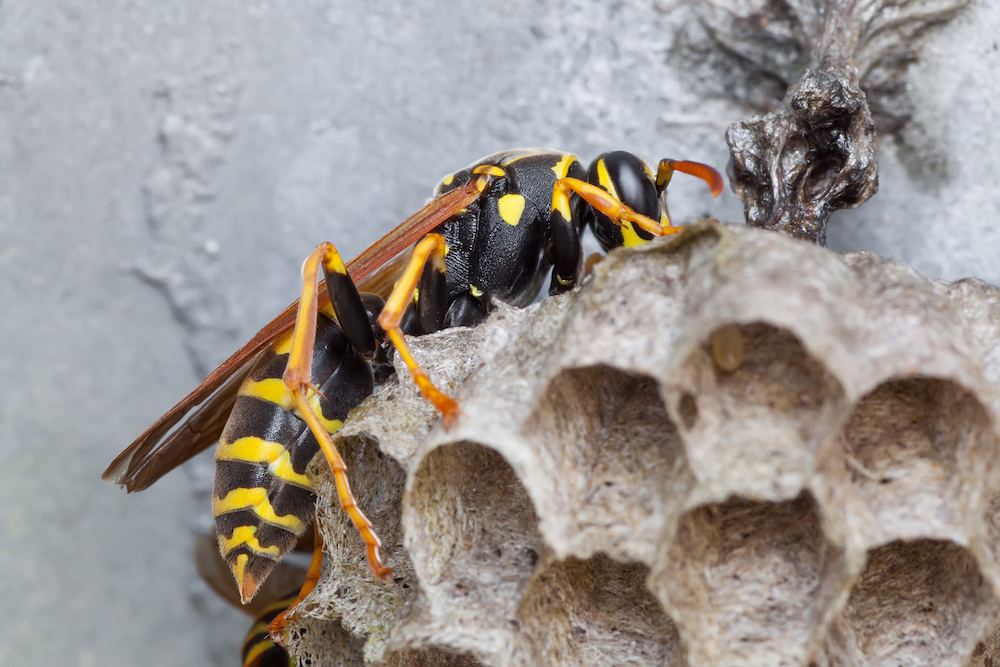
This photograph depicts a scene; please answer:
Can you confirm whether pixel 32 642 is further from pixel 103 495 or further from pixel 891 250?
pixel 891 250

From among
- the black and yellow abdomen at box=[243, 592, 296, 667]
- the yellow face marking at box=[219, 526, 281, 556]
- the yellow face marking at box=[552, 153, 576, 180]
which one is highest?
the yellow face marking at box=[552, 153, 576, 180]

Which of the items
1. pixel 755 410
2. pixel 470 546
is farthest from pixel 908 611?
pixel 470 546

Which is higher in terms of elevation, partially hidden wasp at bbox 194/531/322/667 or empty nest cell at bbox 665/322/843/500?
empty nest cell at bbox 665/322/843/500

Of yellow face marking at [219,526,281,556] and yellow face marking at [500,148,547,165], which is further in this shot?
yellow face marking at [500,148,547,165]

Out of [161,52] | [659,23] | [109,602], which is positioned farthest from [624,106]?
[109,602]

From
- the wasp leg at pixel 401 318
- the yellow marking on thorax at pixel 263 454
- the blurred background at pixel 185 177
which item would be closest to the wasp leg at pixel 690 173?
the blurred background at pixel 185 177

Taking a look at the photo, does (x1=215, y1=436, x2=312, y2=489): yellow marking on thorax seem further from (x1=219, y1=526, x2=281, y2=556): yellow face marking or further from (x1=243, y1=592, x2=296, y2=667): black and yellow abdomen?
(x1=243, y1=592, x2=296, y2=667): black and yellow abdomen

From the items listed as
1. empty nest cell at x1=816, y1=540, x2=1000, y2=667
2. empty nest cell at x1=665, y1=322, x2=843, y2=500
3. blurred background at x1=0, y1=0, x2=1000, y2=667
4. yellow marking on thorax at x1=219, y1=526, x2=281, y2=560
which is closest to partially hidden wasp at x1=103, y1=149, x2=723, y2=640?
yellow marking on thorax at x1=219, y1=526, x2=281, y2=560

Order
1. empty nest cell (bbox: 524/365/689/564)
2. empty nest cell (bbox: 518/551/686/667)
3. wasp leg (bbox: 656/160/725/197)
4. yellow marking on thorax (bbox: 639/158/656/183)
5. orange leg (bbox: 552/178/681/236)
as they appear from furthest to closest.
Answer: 1. yellow marking on thorax (bbox: 639/158/656/183)
2. wasp leg (bbox: 656/160/725/197)
3. orange leg (bbox: 552/178/681/236)
4. empty nest cell (bbox: 518/551/686/667)
5. empty nest cell (bbox: 524/365/689/564)
